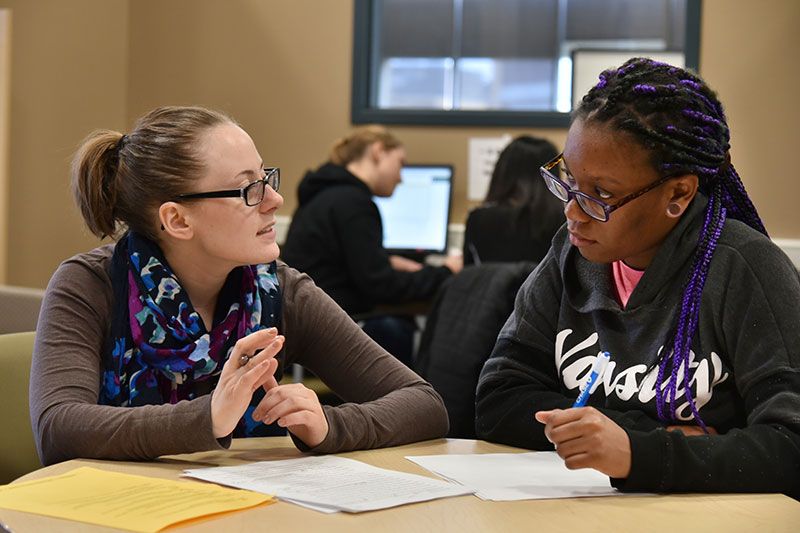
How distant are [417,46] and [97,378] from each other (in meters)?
3.63

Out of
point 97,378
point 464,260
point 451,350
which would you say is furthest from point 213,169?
point 464,260

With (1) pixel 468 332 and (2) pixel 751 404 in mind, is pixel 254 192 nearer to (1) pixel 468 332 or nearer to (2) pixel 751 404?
(2) pixel 751 404

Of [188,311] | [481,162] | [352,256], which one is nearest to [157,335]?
[188,311]

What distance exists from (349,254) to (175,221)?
1.96 meters

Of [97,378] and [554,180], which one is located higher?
[554,180]

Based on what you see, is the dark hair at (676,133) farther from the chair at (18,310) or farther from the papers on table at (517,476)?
the chair at (18,310)

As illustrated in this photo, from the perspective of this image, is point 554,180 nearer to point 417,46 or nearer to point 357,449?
point 357,449

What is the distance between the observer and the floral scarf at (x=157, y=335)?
4.88ft

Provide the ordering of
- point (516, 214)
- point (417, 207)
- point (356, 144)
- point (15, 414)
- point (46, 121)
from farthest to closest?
1. point (417, 207)
2. point (46, 121)
3. point (356, 144)
4. point (516, 214)
5. point (15, 414)

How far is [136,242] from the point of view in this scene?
155cm

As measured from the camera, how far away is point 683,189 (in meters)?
1.36

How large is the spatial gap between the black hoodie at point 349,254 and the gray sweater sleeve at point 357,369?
181 cm

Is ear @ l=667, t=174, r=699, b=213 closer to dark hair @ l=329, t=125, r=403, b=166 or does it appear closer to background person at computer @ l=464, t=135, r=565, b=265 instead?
background person at computer @ l=464, t=135, r=565, b=265

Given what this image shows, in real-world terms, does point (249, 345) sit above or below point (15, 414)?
above
